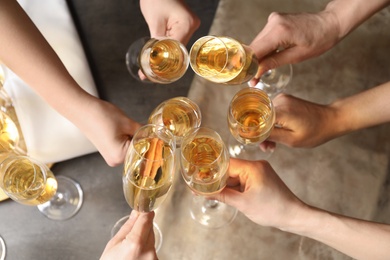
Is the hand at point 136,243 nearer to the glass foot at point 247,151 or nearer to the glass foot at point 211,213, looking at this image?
the glass foot at point 211,213

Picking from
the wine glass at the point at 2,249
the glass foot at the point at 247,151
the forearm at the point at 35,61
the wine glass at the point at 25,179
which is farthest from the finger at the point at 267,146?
the wine glass at the point at 2,249

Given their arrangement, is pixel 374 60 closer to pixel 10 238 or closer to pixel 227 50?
pixel 227 50

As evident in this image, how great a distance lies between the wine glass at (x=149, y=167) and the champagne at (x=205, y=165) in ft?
0.12

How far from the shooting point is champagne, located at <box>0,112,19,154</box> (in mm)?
1045

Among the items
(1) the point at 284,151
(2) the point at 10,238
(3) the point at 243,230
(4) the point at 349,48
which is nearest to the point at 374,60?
(4) the point at 349,48

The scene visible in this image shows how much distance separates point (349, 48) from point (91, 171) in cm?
76

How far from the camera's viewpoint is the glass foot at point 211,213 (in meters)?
1.04

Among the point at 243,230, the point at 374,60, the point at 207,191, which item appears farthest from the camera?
the point at 374,60

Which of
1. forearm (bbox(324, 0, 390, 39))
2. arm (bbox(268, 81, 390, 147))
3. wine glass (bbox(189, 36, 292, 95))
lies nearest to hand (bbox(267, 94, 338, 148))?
arm (bbox(268, 81, 390, 147))

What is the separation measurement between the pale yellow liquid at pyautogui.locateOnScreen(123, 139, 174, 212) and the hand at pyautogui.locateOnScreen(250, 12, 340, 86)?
374 millimetres

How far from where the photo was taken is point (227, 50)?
38.0 inches

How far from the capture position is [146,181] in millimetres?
857

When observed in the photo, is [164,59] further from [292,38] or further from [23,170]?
[23,170]

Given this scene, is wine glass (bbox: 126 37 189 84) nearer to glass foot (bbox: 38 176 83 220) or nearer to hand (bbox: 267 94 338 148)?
hand (bbox: 267 94 338 148)
